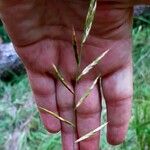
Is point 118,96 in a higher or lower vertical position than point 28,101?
higher

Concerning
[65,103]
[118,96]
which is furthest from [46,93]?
[118,96]

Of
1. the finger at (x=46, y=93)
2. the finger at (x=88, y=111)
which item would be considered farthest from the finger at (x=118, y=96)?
the finger at (x=46, y=93)

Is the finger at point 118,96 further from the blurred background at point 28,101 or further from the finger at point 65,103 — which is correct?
the blurred background at point 28,101

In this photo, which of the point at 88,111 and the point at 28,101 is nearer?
the point at 88,111

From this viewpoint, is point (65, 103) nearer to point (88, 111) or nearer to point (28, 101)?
point (88, 111)

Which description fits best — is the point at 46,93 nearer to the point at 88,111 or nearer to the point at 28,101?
the point at 88,111

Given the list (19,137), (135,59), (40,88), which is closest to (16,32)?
(40,88)

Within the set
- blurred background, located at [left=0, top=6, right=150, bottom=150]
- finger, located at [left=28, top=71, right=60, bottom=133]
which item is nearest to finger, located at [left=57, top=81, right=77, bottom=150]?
finger, located at [left=28, top=71, right=60, bottom=133]

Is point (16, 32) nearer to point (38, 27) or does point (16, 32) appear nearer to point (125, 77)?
point (38, 27)
